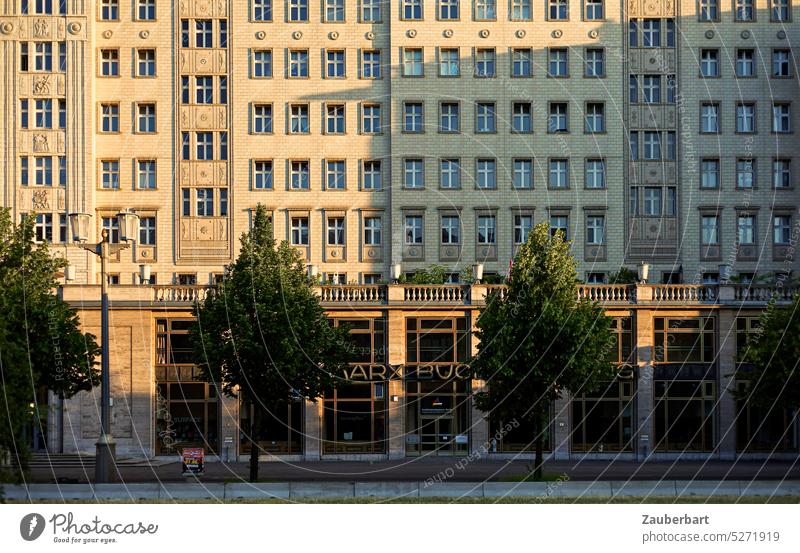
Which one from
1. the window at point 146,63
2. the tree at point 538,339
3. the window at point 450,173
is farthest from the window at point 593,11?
the tree at point 538,339

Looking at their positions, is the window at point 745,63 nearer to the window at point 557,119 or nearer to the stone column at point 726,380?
the window at point 557,119

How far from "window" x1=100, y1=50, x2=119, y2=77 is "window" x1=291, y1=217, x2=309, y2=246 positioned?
1422 centimetres

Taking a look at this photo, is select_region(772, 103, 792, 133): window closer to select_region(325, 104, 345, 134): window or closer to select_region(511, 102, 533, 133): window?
select_region(511, 102, 533, 133): window

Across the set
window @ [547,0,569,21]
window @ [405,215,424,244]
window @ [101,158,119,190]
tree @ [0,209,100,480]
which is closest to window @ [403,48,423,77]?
window @ [547,0,569,21]

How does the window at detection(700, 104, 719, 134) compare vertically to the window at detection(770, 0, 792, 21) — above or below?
below

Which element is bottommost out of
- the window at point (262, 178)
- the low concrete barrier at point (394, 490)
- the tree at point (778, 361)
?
the low concrete barrier at point (394, 490)

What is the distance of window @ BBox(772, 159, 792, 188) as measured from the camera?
77500 millimetres

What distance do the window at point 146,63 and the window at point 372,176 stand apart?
565 inches

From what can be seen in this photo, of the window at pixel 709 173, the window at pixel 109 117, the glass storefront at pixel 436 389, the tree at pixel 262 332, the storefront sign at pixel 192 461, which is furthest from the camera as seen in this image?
the window at pixel 709 173

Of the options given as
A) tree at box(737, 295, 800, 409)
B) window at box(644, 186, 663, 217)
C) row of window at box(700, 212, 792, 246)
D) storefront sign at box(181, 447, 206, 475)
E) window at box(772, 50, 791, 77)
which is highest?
window at box(772, 50, 791, 77)

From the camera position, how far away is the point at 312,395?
54969 millimetres

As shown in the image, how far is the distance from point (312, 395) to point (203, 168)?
26519mm

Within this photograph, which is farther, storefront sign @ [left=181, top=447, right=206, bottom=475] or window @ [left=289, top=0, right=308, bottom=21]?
window @ [left=289, top=0, right=308, bottom=21]

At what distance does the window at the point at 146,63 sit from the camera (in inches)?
3041
